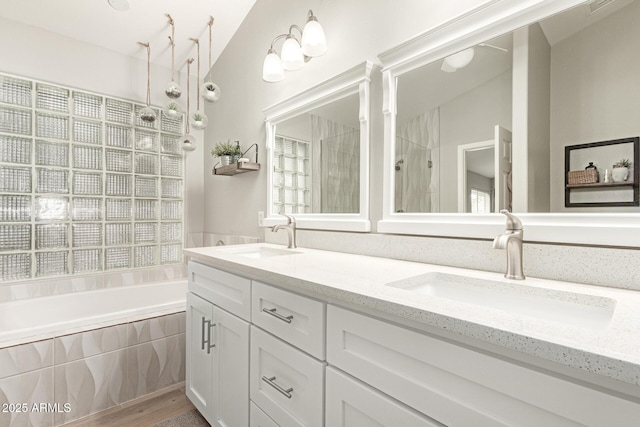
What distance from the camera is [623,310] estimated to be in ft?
2.18

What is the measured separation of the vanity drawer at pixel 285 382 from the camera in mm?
915

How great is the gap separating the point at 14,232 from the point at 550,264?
10.2ft

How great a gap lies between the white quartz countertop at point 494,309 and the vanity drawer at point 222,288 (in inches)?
2.6

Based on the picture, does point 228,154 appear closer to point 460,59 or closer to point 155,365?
point 155,365

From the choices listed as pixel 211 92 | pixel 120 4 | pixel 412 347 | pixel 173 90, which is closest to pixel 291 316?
pixel 412 347

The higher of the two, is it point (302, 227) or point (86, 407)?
point (302, 227)

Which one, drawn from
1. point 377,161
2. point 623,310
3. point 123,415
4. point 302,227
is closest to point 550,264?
point 623,310

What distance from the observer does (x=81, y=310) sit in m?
2.36

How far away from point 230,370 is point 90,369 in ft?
3.24

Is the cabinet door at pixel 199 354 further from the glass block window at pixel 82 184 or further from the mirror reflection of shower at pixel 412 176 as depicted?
the glass block window at pixel 82 184

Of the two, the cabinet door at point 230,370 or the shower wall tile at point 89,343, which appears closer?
the cabinet door at point 230,370

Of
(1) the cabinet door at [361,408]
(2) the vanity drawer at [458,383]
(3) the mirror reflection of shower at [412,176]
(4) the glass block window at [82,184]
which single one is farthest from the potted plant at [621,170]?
(4) the glass block window at [82,184]

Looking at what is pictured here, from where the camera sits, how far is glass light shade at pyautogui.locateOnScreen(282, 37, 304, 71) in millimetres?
1771

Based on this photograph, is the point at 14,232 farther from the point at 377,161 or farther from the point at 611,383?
the point at 611,383
